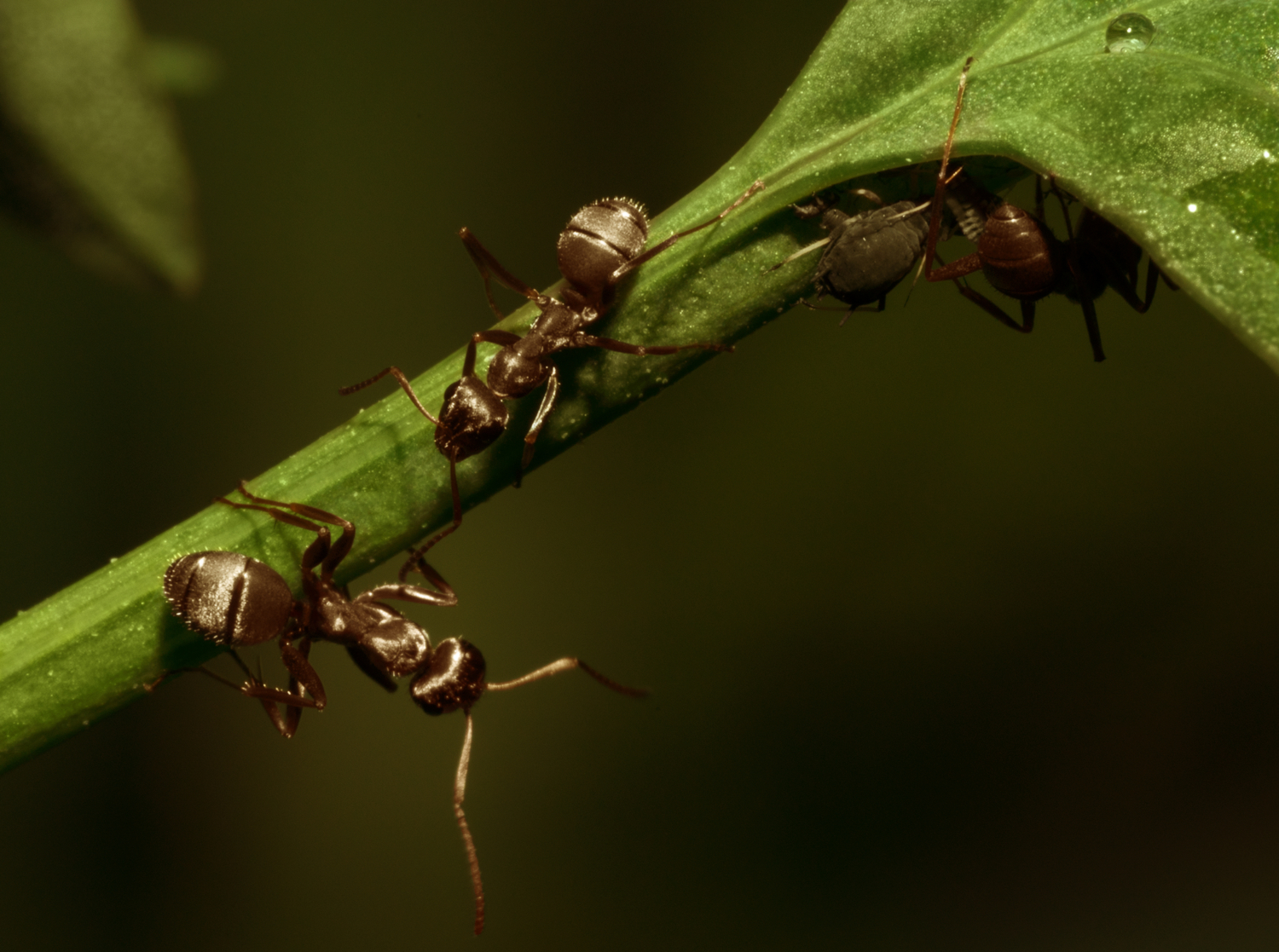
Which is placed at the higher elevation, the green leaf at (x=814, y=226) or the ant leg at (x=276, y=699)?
the green leaf at (x=814, y=226)

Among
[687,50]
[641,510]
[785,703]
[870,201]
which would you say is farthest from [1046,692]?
[687,50]

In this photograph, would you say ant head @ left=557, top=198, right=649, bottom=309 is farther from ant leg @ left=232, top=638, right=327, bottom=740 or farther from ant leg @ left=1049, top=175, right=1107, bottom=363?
ant leg @ left=232, top=638, right=327, bottom=740

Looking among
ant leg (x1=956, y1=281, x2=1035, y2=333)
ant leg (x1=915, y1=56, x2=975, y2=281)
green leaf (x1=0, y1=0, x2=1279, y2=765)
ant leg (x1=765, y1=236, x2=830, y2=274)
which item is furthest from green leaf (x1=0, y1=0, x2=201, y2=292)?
ant leg (x1=956, y1=281, x2=1035, y2=333)

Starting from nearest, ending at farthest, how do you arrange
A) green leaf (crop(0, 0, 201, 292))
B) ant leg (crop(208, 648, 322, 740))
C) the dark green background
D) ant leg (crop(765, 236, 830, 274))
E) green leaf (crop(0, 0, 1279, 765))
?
green leaf (crop(0, 0, 1279, 765)) < ant leg (crop(765, 236, 830, 274)) < green leaf (crop(0, 0, 201, 292)) < ant leg (crop(208, 648, 322, 740)) < the dark green background

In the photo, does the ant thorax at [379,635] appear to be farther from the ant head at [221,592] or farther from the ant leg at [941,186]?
the ant leg at [941,186]

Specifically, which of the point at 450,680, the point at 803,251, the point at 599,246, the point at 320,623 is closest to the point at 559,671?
the point at 450,680

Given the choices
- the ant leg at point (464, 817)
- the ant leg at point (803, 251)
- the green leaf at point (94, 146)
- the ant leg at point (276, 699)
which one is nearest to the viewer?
the ant leg at point (803, 251)

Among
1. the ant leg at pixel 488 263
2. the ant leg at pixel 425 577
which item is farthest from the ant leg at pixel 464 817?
the ant leg at pixel 488 263
